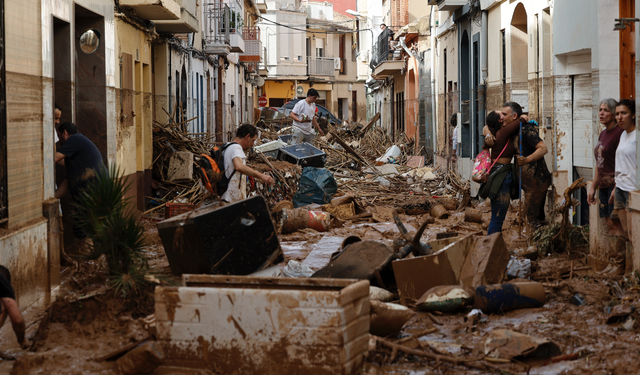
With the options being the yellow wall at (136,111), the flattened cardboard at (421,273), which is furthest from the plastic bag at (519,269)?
the yellow wall at (136,111)

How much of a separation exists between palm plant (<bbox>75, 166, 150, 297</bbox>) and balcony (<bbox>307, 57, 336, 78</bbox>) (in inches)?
1956

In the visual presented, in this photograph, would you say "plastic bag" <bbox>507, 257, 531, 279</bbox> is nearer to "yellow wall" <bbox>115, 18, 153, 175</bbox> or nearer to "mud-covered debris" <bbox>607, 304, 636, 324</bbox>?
"mud-covered debris" <bbox>607, 304, 636, 324</bbox>

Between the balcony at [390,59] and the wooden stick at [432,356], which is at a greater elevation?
the balcony at [390,59]

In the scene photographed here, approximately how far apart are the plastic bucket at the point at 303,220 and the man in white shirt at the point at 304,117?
5532mm

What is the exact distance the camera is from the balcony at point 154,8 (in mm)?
12242

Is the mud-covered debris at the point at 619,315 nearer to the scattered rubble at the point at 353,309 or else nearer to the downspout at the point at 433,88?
the scattered rubble at the point at 353,309

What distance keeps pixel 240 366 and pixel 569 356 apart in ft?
7.14

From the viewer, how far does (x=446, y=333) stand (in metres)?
5.76

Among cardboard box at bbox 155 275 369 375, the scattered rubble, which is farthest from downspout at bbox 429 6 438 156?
cardboard box at bbox 155 275 369 375

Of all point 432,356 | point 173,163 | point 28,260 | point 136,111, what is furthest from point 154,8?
point 432,356

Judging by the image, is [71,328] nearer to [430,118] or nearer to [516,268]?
[516,268]

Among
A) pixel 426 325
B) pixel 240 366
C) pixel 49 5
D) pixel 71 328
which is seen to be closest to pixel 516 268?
pixel 426 325

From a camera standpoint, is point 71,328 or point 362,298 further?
point 71,328

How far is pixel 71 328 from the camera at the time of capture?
5.59 metres
